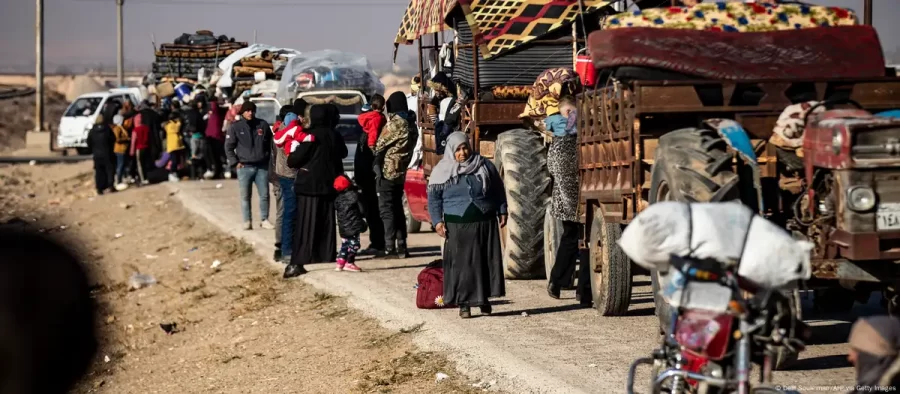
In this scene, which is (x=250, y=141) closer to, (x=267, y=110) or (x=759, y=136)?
(x=759, y=136)

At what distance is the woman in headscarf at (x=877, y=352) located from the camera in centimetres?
370

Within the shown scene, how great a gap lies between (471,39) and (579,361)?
6.63 meters

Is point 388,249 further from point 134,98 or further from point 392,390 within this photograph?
point 134,98

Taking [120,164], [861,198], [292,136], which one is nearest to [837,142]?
[861,198]

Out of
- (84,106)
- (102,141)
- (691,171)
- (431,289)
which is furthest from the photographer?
(84,106)

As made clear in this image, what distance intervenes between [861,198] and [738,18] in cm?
270

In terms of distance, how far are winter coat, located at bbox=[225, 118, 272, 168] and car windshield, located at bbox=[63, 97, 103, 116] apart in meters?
25.0

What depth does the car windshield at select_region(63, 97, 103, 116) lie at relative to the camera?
40188mm

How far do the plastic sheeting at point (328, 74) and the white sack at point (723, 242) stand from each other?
22.0 m

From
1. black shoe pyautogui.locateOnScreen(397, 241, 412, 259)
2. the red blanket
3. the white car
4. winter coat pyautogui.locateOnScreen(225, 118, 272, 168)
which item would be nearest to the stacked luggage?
the white car

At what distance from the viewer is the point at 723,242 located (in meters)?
4.45

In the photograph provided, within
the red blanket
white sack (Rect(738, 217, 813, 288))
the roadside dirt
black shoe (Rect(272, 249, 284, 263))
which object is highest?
the red blanket

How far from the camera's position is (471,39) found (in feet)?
45.0

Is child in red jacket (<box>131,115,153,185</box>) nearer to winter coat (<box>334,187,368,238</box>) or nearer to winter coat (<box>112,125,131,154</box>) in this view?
winter coat (<box>112,125,131,154</box>)
